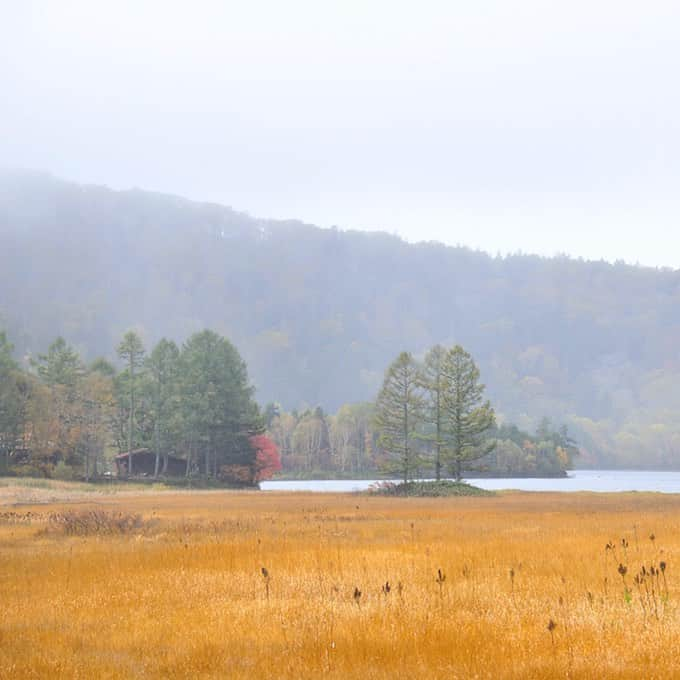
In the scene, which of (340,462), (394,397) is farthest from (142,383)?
(340,462)

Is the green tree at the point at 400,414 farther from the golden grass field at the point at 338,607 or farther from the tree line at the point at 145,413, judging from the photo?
the golden grass field at the point at 338,607

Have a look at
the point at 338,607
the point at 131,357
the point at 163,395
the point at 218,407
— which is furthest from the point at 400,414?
the point at 338,607

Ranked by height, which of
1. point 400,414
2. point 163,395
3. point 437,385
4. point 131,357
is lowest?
point 400,414

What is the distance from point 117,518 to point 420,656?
23.2 m

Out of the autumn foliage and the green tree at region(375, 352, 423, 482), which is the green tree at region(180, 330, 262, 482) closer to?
the autumn foliage

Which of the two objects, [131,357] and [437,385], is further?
[131,357]

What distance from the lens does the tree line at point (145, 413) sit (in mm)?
86000

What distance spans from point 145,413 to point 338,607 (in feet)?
297

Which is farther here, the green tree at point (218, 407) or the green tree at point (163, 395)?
the green tree at point (163, 395)

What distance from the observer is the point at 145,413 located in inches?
3974

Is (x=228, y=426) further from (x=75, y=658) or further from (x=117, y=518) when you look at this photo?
(x=75, y=658)

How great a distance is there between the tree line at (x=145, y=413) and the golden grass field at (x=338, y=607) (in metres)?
62.3

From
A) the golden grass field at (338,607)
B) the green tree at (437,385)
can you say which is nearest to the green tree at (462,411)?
the green tree at (437,385)

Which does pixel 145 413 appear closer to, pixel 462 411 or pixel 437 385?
pixel 437 385
